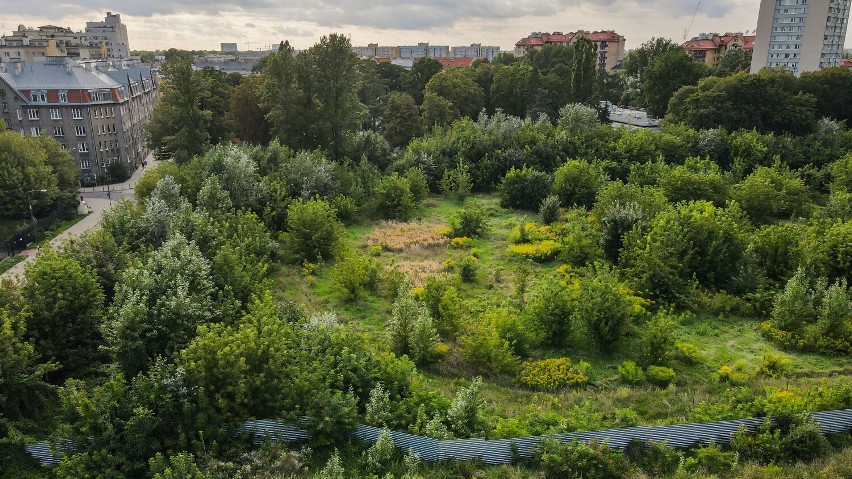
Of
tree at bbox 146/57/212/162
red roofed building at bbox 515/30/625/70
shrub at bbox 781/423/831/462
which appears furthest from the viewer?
red roofed building at bbox 515/30/625/70

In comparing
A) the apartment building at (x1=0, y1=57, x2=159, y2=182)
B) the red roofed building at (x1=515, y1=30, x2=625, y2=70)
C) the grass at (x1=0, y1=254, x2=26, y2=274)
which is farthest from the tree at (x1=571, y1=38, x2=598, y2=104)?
the red roofed building at (x1=515, y1=30, x2=625, y2=70)

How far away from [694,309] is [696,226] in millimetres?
3392

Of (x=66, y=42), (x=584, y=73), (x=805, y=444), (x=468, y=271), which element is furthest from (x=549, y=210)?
(x=66, y=42)

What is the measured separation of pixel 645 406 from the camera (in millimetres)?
13781

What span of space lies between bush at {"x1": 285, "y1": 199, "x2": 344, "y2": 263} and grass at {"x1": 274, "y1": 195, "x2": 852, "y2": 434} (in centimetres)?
86

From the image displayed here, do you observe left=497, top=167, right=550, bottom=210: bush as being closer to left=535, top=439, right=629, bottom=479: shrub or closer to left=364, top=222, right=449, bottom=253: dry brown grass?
left=364, top=222, right=449, bottom=253: dry brown grass

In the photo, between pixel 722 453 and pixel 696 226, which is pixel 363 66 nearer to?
pixel 696 226

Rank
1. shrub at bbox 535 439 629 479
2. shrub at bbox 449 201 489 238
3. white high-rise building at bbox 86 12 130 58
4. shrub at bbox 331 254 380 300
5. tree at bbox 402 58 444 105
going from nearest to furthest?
shrub at bbox 535 439 629 479
shrub at bbox 331 254 380 300
shrub at bbox 449 201 489 238
tree at bbox 402 58 444 105
white high-rise building at bbox 86 12 130 58

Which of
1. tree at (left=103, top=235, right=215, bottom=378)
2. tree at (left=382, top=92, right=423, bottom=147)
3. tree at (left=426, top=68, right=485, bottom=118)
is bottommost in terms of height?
tree at (left=103, top=235, right=215, bottom=378)

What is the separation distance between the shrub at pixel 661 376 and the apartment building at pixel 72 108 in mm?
47810

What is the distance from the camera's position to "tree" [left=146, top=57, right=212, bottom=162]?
36281 millimetres

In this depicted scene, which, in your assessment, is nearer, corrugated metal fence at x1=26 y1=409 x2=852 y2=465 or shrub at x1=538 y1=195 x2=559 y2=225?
corrugated metal fence at x1=26 y1=409 x2=852 y2=465

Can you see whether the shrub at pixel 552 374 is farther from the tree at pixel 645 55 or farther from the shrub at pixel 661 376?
the tree at pixel 645 55

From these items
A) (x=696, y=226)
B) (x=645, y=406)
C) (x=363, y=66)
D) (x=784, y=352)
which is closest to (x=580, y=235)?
(x=696, y=226)
